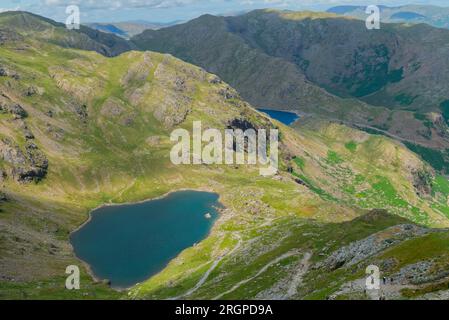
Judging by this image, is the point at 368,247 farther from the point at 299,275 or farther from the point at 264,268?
the point at 264,268

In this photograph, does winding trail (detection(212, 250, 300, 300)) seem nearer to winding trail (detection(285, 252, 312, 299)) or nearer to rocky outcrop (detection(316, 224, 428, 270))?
winding trail (detection(285, 252, 312, 299))

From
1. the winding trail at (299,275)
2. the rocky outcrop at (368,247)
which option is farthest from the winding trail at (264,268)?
the rocky outcrop at (368,247)

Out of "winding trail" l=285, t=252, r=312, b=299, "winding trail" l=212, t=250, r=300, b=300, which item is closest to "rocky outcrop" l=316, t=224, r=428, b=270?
"winding trail" l=285, t=252, r=312, b=299

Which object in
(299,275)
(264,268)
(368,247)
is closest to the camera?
(368,247)

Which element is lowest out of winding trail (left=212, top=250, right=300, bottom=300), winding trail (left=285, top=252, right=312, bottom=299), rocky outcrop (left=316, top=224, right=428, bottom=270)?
winding trail (left=212, top=250, right=300, bottom=300)

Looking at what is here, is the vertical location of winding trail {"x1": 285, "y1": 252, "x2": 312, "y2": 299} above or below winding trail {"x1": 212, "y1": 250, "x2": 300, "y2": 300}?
above

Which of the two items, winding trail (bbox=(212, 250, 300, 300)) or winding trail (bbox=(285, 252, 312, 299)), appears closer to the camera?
winding trail (bbox=(285, 252, 312, 299))

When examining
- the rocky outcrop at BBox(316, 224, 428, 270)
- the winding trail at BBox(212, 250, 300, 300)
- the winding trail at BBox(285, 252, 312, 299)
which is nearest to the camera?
the winding trail at BBox(285, 252, 312, 299)

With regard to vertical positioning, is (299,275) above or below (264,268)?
above

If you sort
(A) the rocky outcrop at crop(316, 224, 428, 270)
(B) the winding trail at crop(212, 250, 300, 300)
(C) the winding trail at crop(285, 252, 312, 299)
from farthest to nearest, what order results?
(B) the winding trail at crop(212, 250, 300, 300)
(A) the rocky outcrop at crop(316, 224, 428, 270)
(C) the winding trail at crop(285, 252, 312, 299)

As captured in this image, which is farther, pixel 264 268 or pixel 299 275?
pixel 264 268

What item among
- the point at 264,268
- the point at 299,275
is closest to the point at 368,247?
the point at 299,275
